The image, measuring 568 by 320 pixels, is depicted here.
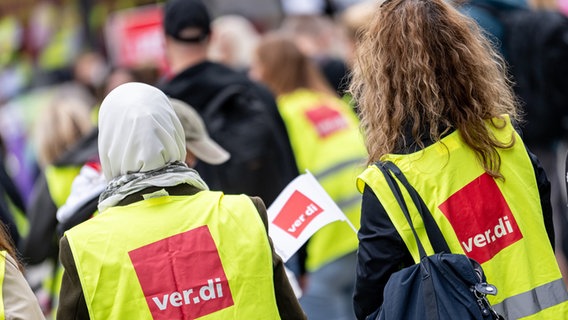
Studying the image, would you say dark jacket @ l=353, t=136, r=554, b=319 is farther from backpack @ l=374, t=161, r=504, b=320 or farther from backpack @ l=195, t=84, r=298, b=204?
backpack @ l=195, t=84, r=298, b=204

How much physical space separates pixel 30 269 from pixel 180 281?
308cm

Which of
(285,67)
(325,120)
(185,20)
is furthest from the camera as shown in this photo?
(285,67)

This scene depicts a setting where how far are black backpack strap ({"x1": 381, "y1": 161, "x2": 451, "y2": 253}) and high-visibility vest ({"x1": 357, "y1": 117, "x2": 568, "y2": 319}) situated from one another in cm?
2

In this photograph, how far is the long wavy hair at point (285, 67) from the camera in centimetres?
830

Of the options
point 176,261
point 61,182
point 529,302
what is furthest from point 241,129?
point 529,302

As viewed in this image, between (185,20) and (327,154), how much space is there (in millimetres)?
1397

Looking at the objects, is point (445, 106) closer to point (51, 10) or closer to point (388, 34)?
point (388, 34)

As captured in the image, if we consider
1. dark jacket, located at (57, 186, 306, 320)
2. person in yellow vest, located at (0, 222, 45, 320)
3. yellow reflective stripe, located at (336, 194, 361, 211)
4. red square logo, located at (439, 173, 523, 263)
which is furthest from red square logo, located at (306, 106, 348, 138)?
person in yellow vest, located at (0, 222, 45, 320)

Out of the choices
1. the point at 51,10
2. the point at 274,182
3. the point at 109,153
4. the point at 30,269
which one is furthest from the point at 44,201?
the point at 51,10

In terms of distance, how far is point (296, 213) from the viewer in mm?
5113

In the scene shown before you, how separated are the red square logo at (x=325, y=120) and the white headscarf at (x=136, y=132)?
351 cm

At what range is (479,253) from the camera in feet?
14.3

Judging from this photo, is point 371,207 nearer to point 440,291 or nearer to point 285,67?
point 440,291

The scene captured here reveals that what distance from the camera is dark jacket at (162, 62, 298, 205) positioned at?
261 inches
